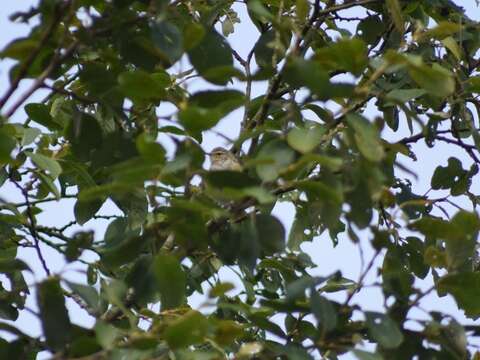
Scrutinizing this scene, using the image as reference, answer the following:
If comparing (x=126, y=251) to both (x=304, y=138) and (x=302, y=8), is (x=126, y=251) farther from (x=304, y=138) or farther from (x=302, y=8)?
(x=302, y=8)

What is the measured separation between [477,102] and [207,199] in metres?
1.10

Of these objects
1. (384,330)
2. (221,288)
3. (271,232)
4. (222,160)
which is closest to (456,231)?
(384,330)

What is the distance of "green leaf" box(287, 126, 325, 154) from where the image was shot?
160 centimetres

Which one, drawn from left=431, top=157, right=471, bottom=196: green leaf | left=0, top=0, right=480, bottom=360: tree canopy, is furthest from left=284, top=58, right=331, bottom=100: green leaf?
left=431, top=157, right=471, bottom=196: green leaf

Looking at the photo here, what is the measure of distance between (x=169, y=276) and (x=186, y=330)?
0.14 m

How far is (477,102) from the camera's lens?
249cm

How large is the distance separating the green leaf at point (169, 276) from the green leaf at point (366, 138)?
357mm

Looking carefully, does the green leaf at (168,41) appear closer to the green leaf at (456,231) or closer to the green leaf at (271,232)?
the green leaf at (271,232)

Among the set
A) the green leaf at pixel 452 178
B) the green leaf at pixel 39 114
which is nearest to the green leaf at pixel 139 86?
the green leaf at pixel 39 114

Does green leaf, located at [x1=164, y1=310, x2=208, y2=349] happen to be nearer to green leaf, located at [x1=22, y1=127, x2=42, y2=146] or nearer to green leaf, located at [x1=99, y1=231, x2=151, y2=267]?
green leaf, located at [x1=99, y1=231, x2=151, y2=267]

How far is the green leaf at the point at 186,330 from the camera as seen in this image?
151 centimetres

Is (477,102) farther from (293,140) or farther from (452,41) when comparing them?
(293,140)

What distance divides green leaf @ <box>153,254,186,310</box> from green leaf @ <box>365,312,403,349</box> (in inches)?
12.6

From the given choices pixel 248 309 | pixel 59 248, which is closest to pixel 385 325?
pixel 248 309
